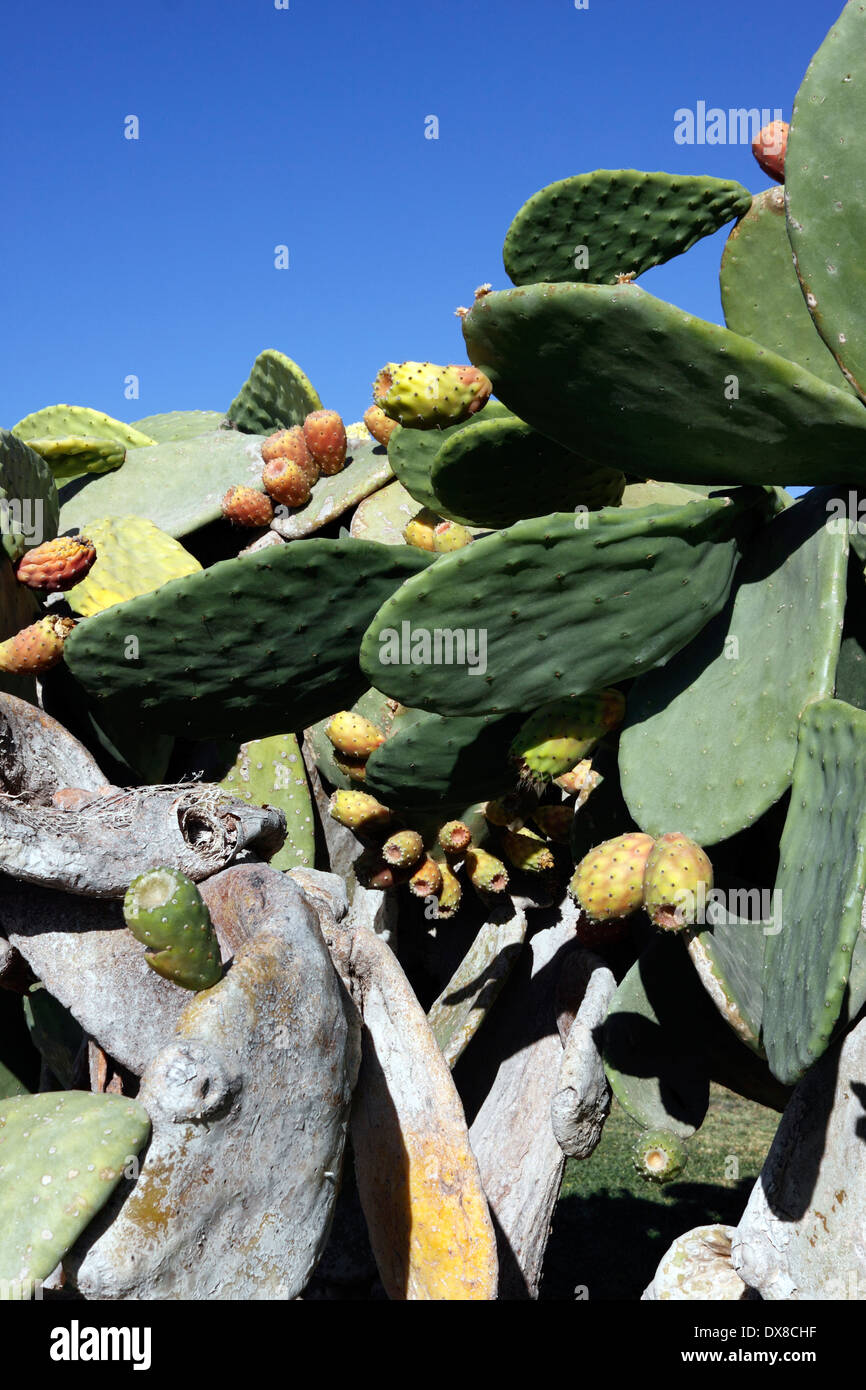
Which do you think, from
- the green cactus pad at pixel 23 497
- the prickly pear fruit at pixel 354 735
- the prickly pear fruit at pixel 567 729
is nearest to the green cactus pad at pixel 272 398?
the green cactus pad at pixel 23 497

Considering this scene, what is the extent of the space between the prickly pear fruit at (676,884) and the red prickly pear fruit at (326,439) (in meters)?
2.03

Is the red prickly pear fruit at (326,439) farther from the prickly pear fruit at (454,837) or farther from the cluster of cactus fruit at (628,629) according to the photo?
the prickly pear fruit at (454,837)

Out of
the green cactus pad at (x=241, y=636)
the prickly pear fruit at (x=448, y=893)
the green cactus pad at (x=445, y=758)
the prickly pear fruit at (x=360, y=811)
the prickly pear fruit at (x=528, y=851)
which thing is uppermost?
the green cactus pad at (x=241, y=636)

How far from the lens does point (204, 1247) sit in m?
1.77

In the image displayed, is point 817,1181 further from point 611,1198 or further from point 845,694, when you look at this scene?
point 611,1198

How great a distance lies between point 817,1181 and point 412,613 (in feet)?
4.02

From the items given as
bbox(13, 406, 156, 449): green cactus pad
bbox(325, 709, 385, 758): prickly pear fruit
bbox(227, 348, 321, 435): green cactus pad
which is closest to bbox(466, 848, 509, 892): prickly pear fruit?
bbox(325, 709, 385, 758): prickly pear fruit

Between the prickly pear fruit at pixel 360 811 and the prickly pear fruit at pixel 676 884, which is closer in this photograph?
the prickly pear fruit at pixel 676 884

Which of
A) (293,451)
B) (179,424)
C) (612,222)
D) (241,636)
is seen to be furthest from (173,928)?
(179,424)

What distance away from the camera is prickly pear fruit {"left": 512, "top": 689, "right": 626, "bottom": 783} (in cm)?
213

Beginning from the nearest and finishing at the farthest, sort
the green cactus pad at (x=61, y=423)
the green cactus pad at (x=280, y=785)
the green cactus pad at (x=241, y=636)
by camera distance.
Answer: the green cactus pad at (x=241, y=636), the green cactus pad at (x=280, y=785), the green cactus pad at (x=61, y=423)

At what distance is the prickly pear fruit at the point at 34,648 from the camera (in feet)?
8.56

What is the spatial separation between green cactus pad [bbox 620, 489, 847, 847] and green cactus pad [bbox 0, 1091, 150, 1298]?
997 millimetres

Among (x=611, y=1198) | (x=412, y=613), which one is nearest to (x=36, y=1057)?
(x=412, y=613)
